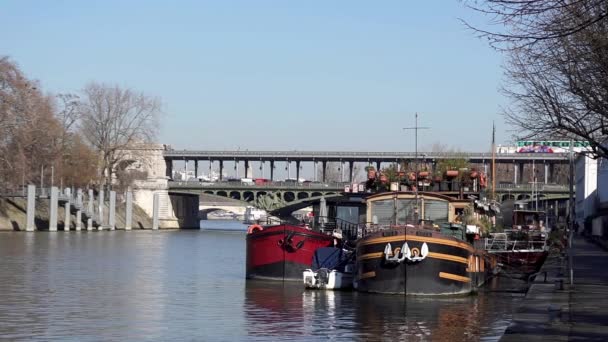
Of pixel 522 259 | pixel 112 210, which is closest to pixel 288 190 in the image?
pixel 112 210

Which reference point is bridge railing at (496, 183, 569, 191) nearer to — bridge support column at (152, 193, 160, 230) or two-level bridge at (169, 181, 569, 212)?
two-level bridge at (169, 181, 569, 212)

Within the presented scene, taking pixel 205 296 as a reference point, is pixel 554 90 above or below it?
above

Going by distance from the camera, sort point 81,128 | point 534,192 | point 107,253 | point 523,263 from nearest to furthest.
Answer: point 523,263 → point 107,253 → point 534,192 → point 81,128

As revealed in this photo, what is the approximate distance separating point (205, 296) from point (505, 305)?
1026 cm

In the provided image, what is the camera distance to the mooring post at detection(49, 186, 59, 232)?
106m

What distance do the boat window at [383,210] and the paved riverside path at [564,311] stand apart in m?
5.82

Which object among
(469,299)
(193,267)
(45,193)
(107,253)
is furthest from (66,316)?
(45,193)

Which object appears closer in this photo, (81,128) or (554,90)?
(554,90)

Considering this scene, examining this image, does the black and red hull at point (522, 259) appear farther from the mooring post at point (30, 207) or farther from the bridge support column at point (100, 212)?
the bridge support column at point (100, 212)

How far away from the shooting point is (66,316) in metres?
32.7

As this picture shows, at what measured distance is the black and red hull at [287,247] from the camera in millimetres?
45031

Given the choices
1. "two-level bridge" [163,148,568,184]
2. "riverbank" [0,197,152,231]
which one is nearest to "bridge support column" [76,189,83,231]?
"riverbank" [0,197,152,231]

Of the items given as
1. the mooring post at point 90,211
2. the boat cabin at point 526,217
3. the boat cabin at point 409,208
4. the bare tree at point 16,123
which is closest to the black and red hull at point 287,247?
the boat cabin at point 409,208

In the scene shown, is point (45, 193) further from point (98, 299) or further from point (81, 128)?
point (98, 299)
